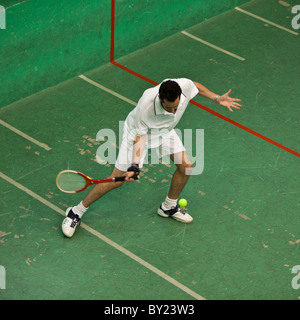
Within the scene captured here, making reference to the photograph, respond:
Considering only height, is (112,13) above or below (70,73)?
above

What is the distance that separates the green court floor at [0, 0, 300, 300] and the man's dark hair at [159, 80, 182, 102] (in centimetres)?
185

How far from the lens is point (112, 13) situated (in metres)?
10.6

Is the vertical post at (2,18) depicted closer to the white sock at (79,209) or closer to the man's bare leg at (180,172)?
the white sock at (79,209)

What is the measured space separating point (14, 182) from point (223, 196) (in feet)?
8.45

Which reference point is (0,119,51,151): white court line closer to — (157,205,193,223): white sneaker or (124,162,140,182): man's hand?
(157,205,193,223): white sneaker

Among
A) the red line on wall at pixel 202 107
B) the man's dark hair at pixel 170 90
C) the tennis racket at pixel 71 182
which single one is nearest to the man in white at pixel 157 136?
the man's dark hair at pixel 170 90

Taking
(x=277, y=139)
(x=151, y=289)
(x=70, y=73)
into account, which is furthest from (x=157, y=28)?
(x=151, y=289)

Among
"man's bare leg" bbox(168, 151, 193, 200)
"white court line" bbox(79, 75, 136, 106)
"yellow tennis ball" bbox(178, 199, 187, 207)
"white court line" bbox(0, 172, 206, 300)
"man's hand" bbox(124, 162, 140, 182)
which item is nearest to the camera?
"man's hand" bbox(124, 162, 140, 182)

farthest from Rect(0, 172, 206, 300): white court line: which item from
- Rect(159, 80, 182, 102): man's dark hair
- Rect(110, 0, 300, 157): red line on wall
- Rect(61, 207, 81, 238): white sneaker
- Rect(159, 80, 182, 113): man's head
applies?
Rect(110, 0, 300, 157): red line on wall

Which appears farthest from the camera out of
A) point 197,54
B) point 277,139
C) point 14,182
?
point 197,54

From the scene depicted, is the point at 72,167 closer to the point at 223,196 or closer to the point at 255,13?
the point at 223,196

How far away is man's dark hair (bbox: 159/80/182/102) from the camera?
677cm

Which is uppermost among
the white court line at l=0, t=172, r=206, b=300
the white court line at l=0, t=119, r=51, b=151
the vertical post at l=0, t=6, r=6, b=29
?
the vertical post at l=0, t=6, r=6, b=29

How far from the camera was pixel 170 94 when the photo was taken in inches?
267
